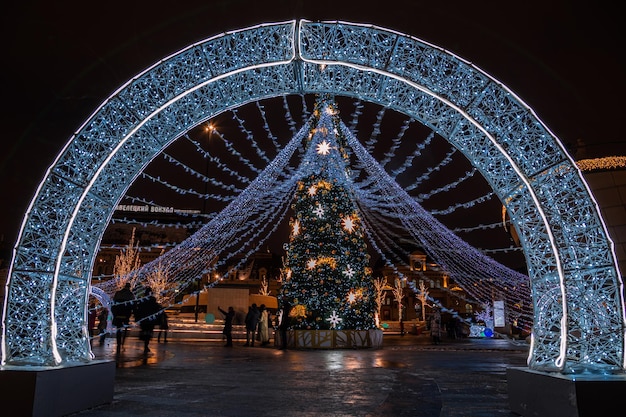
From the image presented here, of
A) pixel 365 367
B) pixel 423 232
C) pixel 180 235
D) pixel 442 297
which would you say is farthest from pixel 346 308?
pixel 442 297

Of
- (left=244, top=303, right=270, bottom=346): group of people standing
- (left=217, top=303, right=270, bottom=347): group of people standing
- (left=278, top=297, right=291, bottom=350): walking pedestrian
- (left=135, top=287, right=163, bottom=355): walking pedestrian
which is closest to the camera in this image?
(left=135, top=287, right=163, bottom=355): walking pedestrian

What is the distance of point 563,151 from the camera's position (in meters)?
5.79

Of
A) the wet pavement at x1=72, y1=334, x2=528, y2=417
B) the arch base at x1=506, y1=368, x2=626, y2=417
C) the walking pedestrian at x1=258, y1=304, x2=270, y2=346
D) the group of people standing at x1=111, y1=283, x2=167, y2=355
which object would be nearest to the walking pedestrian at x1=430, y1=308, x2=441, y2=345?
the walking pedestrian at x1=258, y1=304, x2=270, y2=346

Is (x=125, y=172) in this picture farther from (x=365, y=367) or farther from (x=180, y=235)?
(x=180, y=235)

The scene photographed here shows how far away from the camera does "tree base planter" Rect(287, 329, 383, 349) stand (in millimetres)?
18312

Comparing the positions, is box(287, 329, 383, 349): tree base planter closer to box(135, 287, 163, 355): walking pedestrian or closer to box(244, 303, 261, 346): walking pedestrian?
box(244, 303, 261, 346): walking pedestrian

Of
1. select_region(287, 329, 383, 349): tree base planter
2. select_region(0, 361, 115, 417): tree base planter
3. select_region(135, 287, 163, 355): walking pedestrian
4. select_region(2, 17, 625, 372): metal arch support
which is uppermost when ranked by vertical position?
select_region(2, 17, 625, 372): metal arch support

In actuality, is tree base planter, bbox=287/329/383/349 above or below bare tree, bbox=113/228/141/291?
below

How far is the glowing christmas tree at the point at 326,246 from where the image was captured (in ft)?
61.7

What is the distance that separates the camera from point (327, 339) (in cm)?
1836

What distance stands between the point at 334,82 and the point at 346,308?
1302cm

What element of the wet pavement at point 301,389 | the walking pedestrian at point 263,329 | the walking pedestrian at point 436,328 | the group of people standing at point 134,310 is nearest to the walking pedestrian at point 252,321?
the walking pedestrian at point 263,329

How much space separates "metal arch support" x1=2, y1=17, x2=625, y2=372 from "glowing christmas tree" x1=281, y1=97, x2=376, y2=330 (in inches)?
471

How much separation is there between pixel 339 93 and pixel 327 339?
13.0m
